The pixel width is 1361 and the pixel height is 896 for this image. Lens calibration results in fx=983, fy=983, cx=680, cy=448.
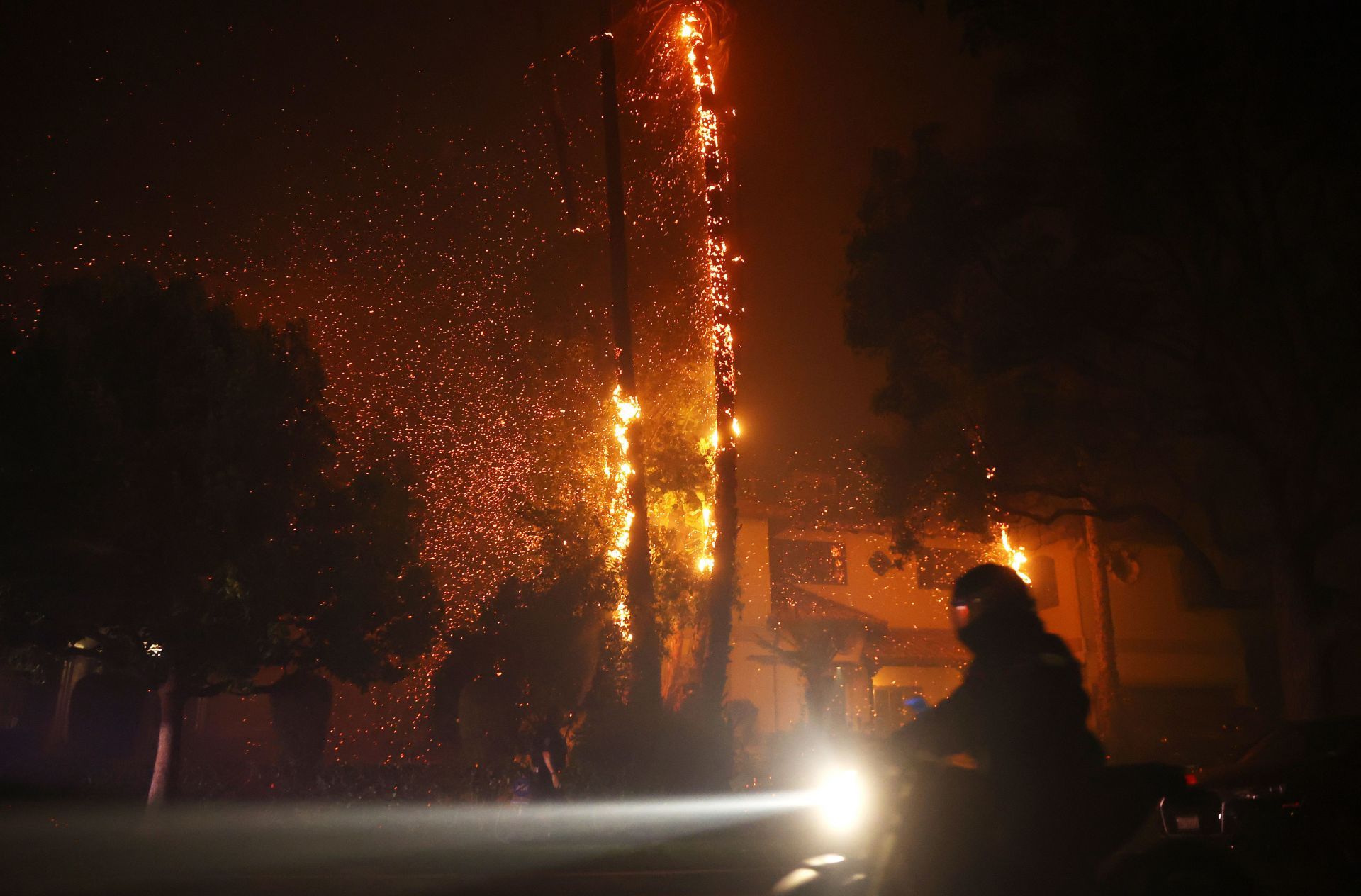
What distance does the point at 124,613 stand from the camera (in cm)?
1471

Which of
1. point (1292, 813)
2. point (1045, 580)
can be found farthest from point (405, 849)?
point (1045, 580)

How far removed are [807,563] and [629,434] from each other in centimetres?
1726

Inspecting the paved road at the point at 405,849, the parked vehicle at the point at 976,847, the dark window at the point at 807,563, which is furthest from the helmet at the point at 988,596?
the dark window at the point at 807,563

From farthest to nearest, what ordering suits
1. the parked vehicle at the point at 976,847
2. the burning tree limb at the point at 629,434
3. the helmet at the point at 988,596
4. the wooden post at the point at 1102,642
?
the wooden post at the point at 1102,642
the burning tree limb at the point at 629,434
the helmet at the point at 988,596
the parked vehicle at the point at 976,847

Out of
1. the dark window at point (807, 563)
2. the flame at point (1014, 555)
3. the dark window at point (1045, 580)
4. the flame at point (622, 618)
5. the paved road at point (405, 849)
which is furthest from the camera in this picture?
the dark window at point (1045, 580)

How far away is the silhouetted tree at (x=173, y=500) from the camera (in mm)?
14047

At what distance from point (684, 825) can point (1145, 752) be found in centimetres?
1103

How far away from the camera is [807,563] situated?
110 feet

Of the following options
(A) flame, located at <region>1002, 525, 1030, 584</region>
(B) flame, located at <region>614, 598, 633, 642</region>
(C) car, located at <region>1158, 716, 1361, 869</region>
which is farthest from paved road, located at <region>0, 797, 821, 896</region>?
(A) flame, located at <region>1002, 525, 1030, 584</region>

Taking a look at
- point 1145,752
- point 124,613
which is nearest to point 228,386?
point 124,613

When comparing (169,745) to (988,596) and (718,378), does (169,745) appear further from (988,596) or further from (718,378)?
(988,596)

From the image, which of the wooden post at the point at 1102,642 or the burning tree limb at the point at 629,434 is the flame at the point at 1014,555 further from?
the burning tree limb at the point at 629,434

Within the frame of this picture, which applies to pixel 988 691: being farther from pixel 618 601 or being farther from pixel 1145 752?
pixel 1145 752

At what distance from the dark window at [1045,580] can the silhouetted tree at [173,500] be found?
2697cm
